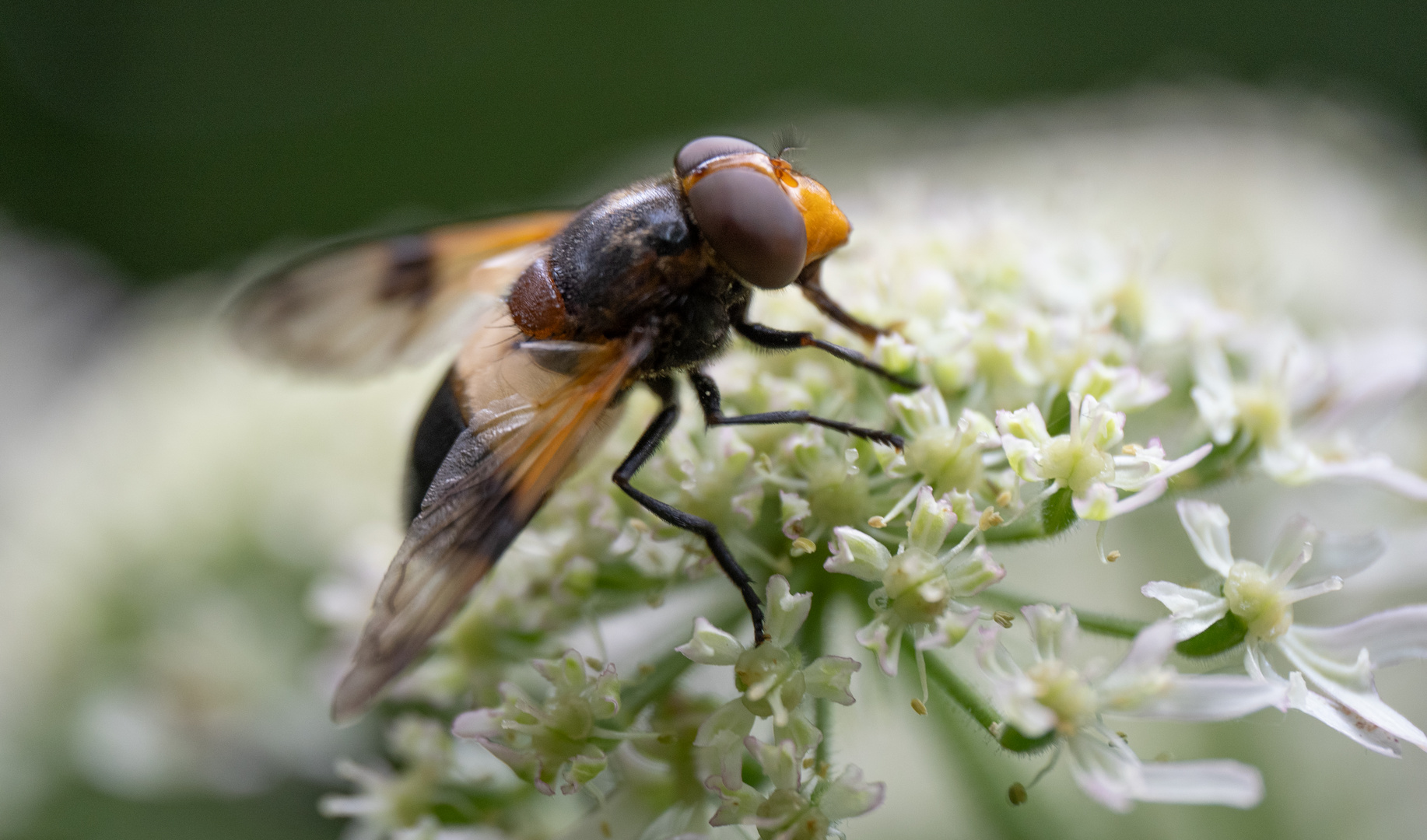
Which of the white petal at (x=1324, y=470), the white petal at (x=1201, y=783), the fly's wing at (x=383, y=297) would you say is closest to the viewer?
the white petal at (x=1201, y=783)

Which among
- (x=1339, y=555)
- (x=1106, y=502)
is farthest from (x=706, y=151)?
(x=1339, y=555)

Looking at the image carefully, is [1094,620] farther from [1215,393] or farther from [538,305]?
[538,305]

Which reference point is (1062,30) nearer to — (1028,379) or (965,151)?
(965,151)

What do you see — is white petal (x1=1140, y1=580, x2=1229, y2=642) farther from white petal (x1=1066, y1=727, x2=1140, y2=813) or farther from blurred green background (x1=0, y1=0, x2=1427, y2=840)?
blurred green background (x1=0, y1=0, x2=1427, y2=840)

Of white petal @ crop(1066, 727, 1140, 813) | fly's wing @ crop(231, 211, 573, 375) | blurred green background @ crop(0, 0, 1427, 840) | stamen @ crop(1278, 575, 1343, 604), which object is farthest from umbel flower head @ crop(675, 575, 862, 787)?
blurred green background @ crop(0, 0, 1427, 840)

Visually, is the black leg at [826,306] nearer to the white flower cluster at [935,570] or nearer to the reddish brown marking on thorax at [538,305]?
the white flower cluster at [935,570]

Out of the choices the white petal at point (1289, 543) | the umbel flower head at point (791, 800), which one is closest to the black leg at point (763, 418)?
the umbel flower head at point (791, 800)

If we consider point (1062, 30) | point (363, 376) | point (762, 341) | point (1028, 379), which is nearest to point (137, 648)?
point (363, 376)

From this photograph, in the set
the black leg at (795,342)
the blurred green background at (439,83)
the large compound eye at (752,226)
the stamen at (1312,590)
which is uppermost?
the large compound eye at (752,226)
